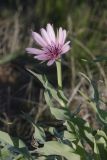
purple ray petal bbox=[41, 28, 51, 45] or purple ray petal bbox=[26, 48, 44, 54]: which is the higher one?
purple ray petal bbox=[41, 28, 51, 45]

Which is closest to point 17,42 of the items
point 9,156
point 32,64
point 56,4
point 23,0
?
point 32,64

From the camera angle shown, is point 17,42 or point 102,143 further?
point 17,42

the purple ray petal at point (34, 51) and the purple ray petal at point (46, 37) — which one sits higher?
the purple ray petal at point (46, 37)

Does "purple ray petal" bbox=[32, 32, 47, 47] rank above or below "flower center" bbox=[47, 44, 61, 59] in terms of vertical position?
above

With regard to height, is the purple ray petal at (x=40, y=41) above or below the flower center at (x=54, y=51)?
above

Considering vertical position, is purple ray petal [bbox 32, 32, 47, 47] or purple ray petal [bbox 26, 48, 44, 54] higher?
purple ray petal [bbox 32, 32, 47, 47]

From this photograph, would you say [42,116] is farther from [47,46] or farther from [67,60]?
[47,46]

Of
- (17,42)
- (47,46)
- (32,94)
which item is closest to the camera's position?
(47,46)

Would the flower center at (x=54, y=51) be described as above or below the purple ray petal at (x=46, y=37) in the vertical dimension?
→ below
